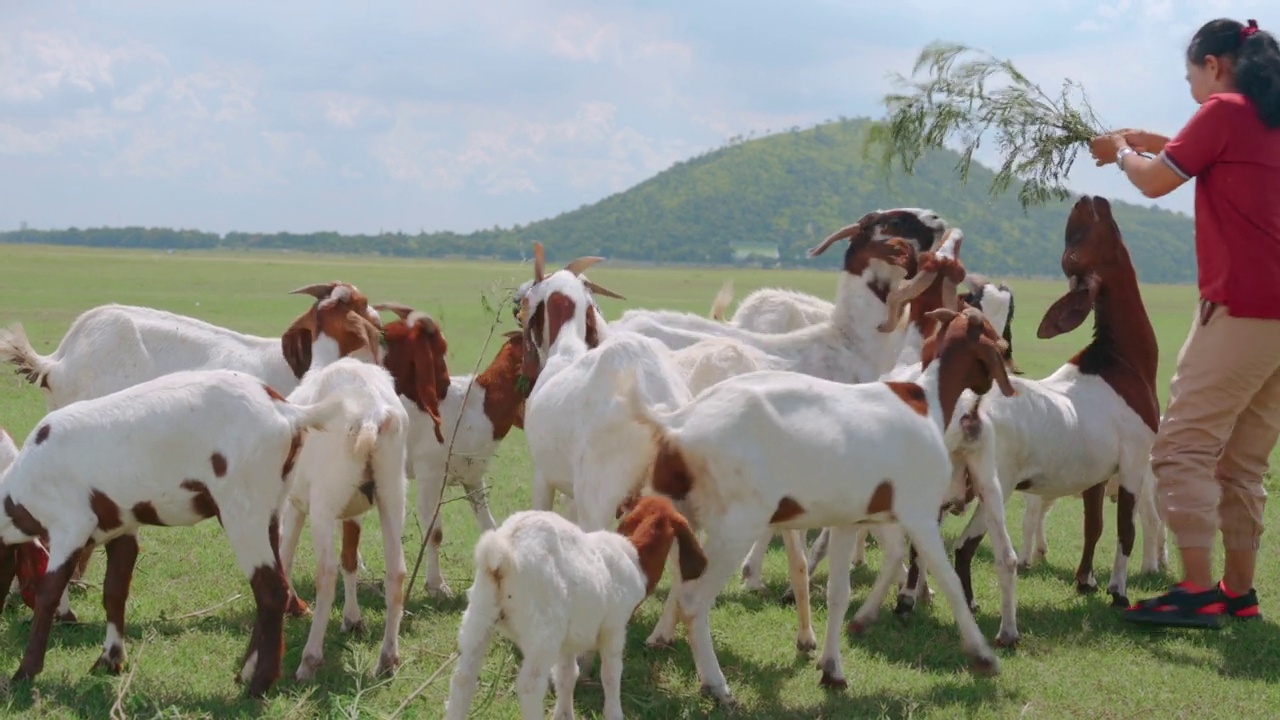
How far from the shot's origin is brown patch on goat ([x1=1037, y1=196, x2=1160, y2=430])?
30.8 ft

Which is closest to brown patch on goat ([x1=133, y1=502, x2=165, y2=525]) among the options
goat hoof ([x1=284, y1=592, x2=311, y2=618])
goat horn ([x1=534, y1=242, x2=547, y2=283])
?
goat hoof ([x1=284, y1=592, x2=311, y2=618])

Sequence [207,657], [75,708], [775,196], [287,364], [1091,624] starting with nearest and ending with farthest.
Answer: [75,708] < [207,657] < [1091,624] < [287,364] < [775,196]

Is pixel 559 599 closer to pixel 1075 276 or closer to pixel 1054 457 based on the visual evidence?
pixel 1054 457

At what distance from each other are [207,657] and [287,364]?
2.52 m

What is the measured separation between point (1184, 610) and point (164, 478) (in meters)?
5.85

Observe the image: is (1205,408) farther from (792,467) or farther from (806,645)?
(792,467)

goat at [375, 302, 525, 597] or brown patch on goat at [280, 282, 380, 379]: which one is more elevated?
brown patch on goat at [280, 282, 380, 379]

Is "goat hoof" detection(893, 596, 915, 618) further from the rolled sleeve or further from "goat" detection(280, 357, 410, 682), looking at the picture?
"goat" detection(280, 357, 410, 682)

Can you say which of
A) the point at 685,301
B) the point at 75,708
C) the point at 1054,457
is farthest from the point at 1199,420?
the point at 685,301

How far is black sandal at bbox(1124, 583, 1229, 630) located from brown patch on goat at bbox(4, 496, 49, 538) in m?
6.26

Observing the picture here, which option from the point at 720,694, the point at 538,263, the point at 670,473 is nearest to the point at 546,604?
the point at 670,473

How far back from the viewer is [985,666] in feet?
24.2

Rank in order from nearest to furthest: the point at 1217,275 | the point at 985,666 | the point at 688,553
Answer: the point at 688,553
the point at 985,666
the point at 1217,275

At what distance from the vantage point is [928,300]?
9172mm
